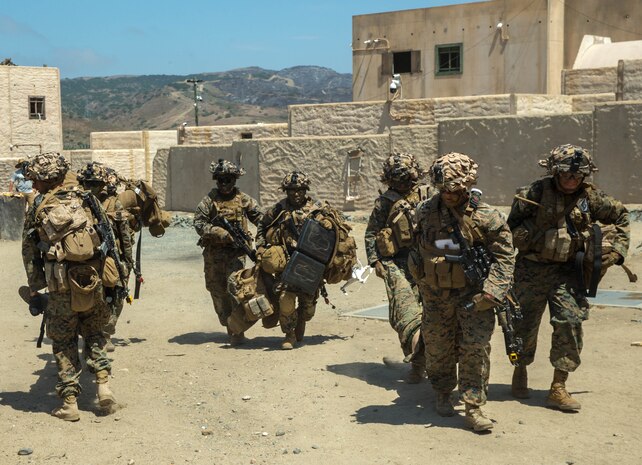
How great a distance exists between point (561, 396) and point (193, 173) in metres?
18.8

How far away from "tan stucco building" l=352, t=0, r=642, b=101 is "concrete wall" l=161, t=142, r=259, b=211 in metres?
7.70

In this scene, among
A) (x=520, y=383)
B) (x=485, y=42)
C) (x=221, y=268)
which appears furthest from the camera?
(x=485, y=42)

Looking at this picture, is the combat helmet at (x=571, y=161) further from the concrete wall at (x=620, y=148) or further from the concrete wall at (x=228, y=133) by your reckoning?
the concrete wall at (x=228, y=133)

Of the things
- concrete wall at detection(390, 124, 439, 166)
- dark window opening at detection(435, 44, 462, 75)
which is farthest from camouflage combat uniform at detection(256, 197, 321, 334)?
dark window opening at detection(435, 44, 462, 75)

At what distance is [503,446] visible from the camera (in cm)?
583

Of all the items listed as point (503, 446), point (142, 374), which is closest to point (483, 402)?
point (503, 446)

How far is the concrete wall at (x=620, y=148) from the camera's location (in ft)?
54.2

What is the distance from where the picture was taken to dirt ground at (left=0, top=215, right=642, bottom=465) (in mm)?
5906

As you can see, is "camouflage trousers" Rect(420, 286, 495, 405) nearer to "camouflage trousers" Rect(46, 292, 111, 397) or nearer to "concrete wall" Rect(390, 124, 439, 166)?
"camouflage trousers" Rect(46, 292, 111, 397)

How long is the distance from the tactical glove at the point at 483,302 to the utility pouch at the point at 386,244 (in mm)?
1862

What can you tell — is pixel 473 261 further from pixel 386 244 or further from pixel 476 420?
pixel 386 244

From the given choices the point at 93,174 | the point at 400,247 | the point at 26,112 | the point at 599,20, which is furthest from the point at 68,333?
the point at 26,112

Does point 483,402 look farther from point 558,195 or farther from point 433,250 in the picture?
point 558,195

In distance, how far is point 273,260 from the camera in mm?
8992
